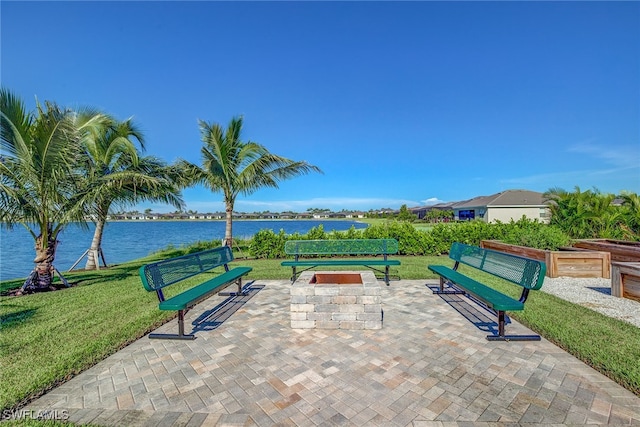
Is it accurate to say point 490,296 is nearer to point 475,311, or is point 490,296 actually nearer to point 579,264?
point 475,311

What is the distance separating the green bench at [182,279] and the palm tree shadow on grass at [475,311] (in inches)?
169

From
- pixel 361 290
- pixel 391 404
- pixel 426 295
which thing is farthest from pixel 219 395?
pixel 426 295

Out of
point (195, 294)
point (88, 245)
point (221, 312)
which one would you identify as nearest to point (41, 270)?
point (221, 312)

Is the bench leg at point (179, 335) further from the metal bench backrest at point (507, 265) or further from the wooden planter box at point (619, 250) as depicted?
the wooden planter box at point (619, 250)

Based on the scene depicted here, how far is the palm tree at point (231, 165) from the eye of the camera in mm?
12141

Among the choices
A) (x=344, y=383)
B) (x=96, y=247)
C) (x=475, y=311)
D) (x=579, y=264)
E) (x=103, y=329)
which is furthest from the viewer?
(x=96, y=247)

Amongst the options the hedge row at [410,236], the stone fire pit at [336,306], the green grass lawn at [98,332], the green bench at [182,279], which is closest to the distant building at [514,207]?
the hedge row at [410,236]

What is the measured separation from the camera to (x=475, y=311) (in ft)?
17.1

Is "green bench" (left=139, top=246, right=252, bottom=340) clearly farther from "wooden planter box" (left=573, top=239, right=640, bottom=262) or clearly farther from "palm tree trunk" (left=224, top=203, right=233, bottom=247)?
"wooden planter box" (left=573, top=239, right=640, bottom=262)

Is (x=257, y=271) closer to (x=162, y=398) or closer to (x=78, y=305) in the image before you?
(x=78, y=305)

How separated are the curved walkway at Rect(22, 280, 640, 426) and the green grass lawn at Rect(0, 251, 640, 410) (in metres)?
0.21

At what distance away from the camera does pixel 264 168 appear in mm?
12914

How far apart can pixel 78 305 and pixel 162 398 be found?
4.55m

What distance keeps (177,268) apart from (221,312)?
115cm
